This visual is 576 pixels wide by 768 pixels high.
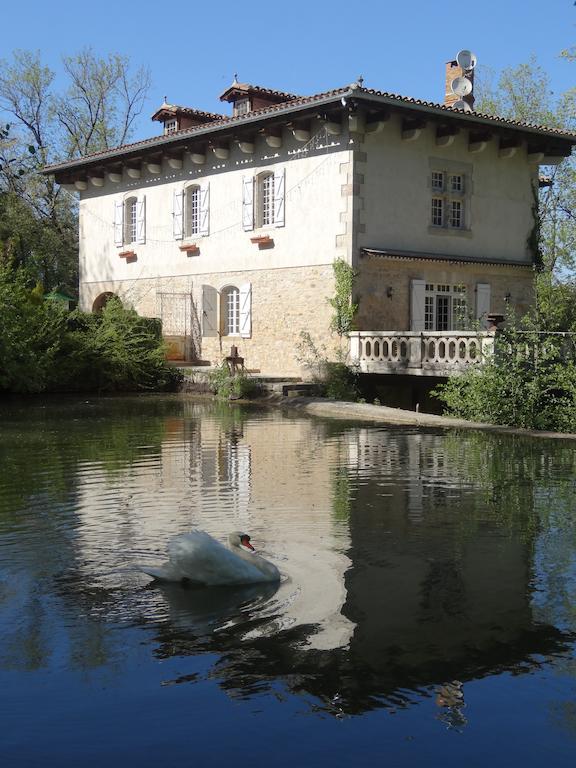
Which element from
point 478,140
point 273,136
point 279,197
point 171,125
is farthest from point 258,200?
point 171,125

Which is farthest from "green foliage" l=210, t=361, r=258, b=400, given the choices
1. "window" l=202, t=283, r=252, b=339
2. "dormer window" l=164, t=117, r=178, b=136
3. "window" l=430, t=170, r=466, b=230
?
"dormer window" l=164, t=117, r=178, b=136

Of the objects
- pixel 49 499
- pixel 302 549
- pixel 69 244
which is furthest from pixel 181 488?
pixel 69 244

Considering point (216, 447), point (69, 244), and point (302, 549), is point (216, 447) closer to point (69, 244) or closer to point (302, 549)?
point (302, 549)

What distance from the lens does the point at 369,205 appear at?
2178 centimetres

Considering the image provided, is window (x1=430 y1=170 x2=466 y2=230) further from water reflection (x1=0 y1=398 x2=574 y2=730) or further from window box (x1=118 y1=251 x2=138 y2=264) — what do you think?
water reflection (x1=0 y1=398 x2=574 y2=730)

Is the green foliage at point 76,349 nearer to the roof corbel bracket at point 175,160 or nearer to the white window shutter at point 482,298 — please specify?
the roof corbel bracket at point 175,160

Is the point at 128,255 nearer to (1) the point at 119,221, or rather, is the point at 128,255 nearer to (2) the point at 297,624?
(1) the point at 119,221

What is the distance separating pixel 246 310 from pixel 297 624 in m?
19.5

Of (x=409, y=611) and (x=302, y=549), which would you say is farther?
(x=302, y=549)

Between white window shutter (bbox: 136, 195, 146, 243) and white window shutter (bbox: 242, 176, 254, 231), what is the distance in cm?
472

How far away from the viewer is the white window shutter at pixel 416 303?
22.6 m

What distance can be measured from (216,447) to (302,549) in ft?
20.2

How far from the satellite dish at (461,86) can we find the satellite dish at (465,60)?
35cm

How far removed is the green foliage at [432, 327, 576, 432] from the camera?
50.1 ft
